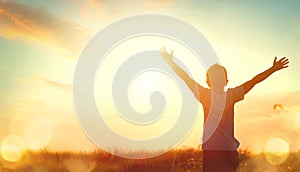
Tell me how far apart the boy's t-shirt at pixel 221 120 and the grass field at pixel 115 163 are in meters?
3.14

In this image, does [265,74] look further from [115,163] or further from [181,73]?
[115,163]

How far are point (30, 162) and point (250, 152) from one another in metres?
5.62

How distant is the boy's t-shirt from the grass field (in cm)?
314

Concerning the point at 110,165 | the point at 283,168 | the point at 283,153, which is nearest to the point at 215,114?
the point at 110,165

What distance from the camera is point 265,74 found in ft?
25.2

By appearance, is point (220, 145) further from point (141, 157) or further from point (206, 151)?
point (141, 157)

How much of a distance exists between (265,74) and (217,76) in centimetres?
79

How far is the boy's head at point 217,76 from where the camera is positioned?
7332mm

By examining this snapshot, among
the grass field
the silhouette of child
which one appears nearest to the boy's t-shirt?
the silhouette of child

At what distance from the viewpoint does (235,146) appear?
7387mm

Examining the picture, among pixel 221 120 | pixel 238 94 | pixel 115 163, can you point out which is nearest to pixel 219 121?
pixel 221 120

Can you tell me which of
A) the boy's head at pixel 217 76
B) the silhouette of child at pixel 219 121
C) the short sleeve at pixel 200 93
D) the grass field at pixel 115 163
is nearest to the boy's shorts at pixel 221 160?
the silhouette of child at pixel 219 121

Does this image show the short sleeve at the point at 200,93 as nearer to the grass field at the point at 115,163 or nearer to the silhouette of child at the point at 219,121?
the silhouette of child at the point at 219,121

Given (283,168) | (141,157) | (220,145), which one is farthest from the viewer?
(283,168)
